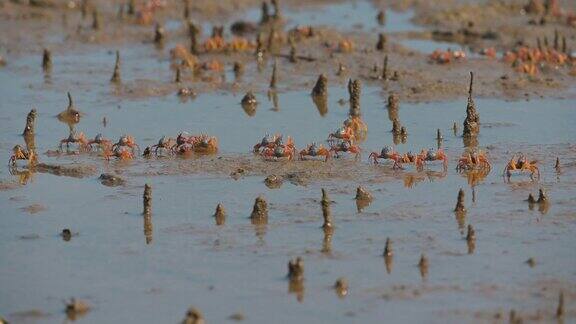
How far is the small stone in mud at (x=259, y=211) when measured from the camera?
1155 cm

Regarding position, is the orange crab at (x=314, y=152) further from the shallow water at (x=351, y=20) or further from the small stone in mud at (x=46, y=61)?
the shallow water at (x=351, y=20)

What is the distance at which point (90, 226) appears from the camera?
11.6 meters

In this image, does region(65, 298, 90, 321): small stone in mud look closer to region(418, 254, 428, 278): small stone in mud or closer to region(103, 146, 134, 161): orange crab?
region(418, 254, 428, 278): small stone in mud

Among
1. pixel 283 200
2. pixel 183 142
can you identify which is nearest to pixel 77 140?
pixel 183 142

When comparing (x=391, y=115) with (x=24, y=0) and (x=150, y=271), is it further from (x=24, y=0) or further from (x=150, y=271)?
(x=24, y=0)

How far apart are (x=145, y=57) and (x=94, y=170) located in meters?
6.57

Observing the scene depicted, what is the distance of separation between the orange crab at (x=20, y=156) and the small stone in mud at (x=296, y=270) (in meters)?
4.60

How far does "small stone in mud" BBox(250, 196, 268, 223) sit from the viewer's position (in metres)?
11.6

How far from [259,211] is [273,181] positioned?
51.0 inches

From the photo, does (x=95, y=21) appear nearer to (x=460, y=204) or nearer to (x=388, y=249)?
(x=460, y=204)

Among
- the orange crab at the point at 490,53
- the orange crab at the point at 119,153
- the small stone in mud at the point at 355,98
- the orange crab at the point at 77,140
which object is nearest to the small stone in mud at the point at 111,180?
the orange crab at the point at 119,153

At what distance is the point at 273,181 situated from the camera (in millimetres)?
12852

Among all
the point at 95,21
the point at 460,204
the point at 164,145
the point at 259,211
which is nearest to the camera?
the point at 259,211

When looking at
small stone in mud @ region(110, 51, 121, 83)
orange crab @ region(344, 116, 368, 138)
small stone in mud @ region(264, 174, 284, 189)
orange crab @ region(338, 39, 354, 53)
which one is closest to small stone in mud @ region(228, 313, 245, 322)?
small stone in mud @ region(264, 174, 284, 189)
